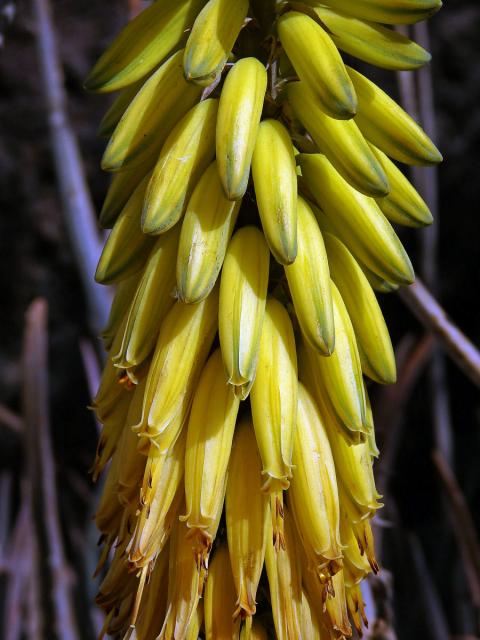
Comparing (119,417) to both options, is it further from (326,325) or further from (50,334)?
(50,334)

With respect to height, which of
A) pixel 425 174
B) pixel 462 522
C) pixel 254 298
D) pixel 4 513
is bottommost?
pixel 462 522

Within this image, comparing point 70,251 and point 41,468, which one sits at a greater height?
point 70,251

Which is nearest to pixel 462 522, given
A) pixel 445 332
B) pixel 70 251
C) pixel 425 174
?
pixel 445 332

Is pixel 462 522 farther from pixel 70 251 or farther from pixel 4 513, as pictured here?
pixel 70 251

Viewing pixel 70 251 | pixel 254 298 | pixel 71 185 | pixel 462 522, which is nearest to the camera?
pixel 254 298

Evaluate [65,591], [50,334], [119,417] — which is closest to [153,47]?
[119,417]

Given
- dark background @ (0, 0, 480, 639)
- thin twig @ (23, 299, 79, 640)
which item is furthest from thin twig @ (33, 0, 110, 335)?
dark background @ (0, 0, 480, 639)

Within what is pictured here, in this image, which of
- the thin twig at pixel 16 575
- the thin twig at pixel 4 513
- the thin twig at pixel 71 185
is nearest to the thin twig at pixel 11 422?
the thin twig at pixel 16 575
